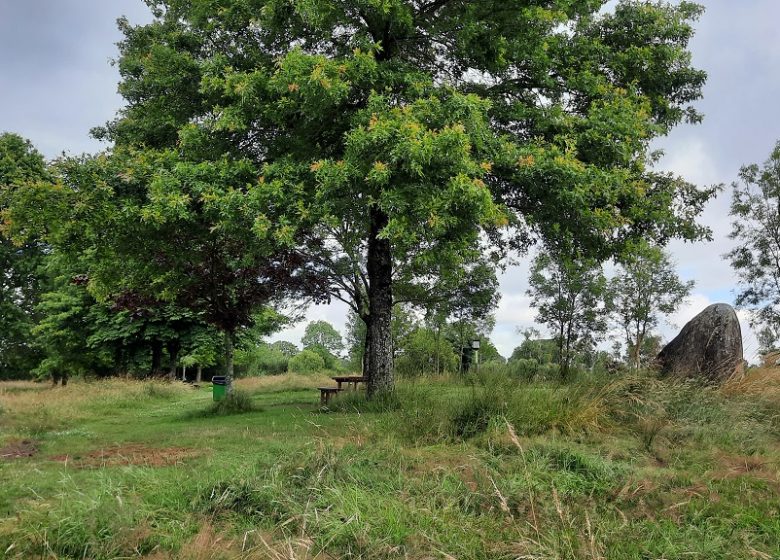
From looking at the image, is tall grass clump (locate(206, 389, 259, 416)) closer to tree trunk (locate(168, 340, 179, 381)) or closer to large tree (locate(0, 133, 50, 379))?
tree trunk (locate(168, 340, 179, 381))

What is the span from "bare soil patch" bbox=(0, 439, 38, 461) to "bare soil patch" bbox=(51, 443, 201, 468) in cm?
63

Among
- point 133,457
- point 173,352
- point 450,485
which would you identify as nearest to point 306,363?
point 173,352

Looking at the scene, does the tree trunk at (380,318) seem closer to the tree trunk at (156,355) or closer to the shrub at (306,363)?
the tree trunk at (156,355)

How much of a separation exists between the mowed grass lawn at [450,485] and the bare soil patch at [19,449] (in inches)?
1.8

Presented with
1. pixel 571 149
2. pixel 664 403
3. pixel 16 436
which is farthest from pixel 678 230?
pixel 16 436

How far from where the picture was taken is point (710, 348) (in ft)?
33.7

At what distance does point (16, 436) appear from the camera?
28.5 ft

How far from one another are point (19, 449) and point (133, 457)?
297 centimetres

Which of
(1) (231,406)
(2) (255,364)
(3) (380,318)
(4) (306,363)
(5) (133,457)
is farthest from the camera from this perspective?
(4) (306,363)

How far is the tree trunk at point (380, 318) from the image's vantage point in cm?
1095

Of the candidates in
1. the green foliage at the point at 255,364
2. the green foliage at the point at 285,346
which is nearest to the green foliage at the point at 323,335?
the green foliage at the point at 285,346

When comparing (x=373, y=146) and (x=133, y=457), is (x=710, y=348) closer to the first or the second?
(x=373, y=146)

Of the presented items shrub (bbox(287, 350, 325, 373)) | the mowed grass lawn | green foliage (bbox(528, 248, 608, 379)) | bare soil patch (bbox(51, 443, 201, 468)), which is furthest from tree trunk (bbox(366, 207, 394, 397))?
shrub (bbox(287, 350, 325, 373))

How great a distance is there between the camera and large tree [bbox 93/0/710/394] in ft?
24.9
